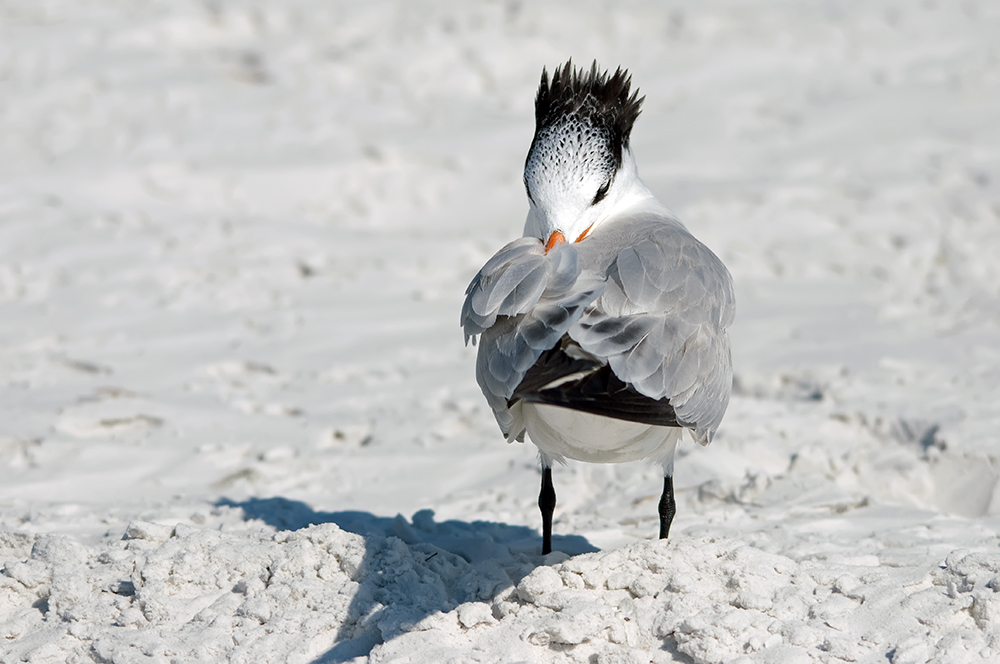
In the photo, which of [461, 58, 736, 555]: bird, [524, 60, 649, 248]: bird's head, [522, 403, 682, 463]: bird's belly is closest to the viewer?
[461, 58, 736, 555]: bird

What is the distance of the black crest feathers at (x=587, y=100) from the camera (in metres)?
3.52

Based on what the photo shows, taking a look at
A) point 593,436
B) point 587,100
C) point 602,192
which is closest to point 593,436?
point 593,436

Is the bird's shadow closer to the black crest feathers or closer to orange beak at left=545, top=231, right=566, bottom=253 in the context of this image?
orange beak at left=545, top=231, right=566, bottom=253

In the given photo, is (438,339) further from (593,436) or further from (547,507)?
(593,436)

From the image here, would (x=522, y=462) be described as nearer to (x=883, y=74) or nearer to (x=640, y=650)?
(x=640, y=650)

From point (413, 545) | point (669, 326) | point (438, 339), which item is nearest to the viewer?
point (669, 326)

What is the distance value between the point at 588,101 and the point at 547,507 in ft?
4.46

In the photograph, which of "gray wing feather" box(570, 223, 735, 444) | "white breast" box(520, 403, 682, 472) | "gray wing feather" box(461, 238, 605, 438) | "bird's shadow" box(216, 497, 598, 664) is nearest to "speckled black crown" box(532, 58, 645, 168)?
"gray wing feather" box(570, 223, 735, 444)

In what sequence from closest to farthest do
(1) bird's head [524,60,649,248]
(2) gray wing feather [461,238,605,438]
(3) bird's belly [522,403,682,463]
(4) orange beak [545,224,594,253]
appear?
(2) gray wing feather [461,238,605,438] → (3) bird's belly [522,403,682,463] → (4) orange beak [545,224,594,253] → (1) bird's head [524,60,649,248]

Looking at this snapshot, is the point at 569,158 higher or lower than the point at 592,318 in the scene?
higher

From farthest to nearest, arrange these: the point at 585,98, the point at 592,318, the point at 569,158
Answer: the point at 585,98 → the point at 569,158 → the point at 592,318

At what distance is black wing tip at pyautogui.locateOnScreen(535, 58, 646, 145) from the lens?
3523mm

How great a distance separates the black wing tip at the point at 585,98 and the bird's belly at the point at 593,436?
1141mm

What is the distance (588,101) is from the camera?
3547mm
